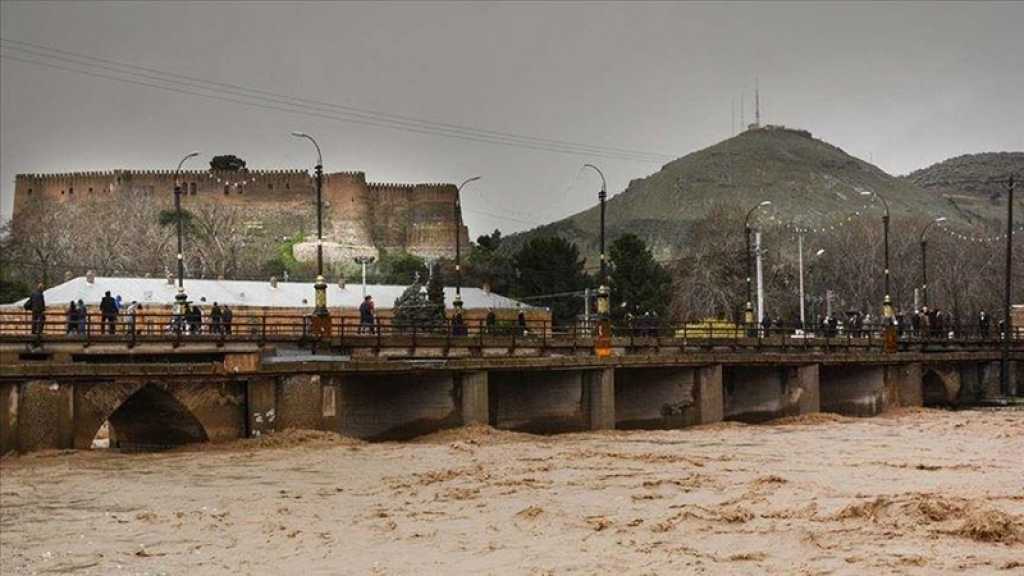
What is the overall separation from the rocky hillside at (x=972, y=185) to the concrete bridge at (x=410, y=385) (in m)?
45.4

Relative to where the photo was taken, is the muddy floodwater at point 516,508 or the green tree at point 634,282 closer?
the muddy floodwater at point 516,508

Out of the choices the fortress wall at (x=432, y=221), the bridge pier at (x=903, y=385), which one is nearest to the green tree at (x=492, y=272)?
the fortress wall at (x=432, y=221)

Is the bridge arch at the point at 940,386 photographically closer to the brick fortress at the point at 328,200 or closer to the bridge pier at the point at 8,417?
the bridge pier at the point at 8,417

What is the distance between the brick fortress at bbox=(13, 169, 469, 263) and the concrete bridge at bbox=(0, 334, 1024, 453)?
101m

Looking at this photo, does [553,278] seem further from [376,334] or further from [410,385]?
[410,385]

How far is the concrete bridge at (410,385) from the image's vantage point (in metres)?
30.7

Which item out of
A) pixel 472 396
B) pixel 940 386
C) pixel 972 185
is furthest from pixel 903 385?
pixel 972 185

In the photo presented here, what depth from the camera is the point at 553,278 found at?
318ft

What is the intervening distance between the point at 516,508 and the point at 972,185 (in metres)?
127

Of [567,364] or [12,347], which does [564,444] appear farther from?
[12,347]

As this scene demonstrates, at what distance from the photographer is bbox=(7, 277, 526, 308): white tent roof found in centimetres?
7306

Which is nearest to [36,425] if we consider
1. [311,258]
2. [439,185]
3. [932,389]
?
[932,389]

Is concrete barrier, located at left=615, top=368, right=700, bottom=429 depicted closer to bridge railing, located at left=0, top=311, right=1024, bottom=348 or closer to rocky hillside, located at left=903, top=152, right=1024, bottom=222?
bridge railing, located at left=0, top=311, right=1024, bottom=348

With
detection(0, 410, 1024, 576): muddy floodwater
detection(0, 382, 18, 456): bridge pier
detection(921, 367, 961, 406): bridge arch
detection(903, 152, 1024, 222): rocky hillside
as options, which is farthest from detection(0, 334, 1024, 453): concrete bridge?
detection(903, 152, 1024, 222): rocky hillside
